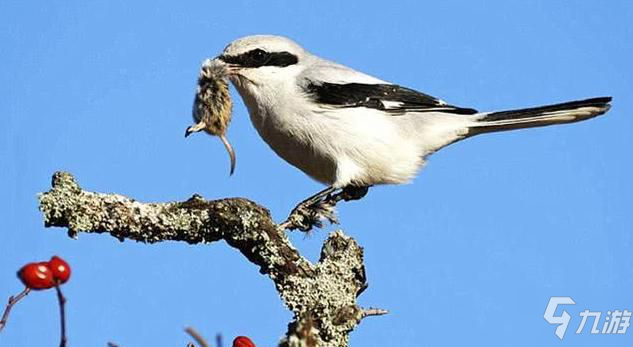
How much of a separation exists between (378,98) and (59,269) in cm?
357

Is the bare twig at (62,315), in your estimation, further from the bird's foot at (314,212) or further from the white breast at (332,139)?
the white breast at (332,139)

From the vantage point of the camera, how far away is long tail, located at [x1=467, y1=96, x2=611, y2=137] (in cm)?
553

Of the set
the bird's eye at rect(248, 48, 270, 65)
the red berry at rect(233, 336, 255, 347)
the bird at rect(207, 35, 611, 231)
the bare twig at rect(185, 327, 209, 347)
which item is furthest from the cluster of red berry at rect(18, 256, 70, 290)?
the bird's eye at rect(248, 48, 270, 65)

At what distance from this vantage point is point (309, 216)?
15.7 ft

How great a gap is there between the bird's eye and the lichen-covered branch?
1873 mm

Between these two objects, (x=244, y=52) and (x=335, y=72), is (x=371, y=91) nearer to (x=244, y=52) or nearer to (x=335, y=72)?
(x=335, y=72)

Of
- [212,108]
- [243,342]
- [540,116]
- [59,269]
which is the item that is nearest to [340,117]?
[212,108]

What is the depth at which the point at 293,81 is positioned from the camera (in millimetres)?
5566

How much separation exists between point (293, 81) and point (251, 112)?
31cm

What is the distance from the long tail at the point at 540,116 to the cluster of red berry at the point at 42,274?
153 inches

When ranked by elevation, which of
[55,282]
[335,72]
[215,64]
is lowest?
[55,282]

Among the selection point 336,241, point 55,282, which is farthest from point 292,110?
point 55,282

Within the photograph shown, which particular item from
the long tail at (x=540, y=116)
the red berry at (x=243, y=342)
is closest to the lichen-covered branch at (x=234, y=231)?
the red berry at (x=243, y=342)

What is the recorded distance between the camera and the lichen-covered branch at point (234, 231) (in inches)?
140
